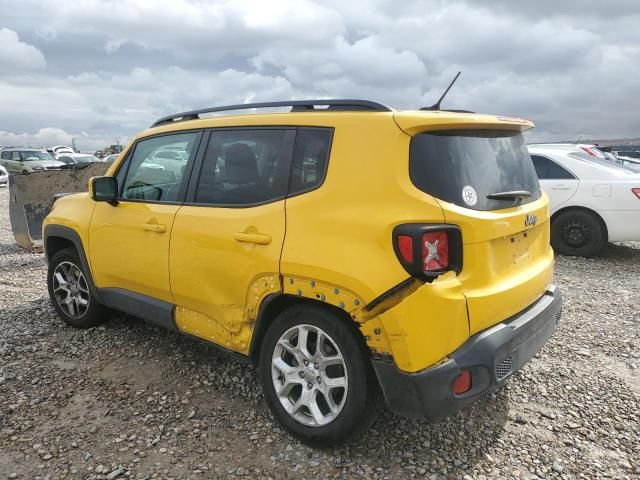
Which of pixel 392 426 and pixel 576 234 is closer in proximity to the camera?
pixel 392 426

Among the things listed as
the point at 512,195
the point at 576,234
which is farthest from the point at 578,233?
the point at 512,195

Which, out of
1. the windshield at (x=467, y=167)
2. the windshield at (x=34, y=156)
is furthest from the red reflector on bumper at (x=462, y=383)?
the windshield at (x=34, y=156)

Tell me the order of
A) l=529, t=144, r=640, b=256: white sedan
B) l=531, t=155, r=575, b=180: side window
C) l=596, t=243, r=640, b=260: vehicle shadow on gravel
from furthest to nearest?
l=596, t=243, r=640, b=260: vehicle shadow on gravel
l=531, t=155, r=575, b=180: side window
l=529, t=144, r=640, b=256: white sedan

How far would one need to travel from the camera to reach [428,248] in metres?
2.25

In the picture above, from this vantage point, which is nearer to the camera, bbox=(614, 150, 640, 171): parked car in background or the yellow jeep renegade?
the yellow jeep renegade

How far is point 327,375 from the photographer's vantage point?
8.71ft

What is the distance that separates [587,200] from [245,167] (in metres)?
5.92

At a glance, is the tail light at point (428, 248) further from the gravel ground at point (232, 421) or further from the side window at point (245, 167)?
the gravel ground at point (232, 421)

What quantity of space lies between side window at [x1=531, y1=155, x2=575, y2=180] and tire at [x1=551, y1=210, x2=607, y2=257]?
21.5 inches

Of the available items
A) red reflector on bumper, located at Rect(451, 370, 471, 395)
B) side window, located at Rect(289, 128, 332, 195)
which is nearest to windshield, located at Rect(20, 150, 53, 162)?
side window, located at Rect(289, 128, 332, 195)

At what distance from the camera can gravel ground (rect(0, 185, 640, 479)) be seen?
2641 mm

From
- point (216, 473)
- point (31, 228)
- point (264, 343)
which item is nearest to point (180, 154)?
point (264, 343)

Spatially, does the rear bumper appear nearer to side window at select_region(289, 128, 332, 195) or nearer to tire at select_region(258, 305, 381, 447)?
tire at select_region(258, 305, 381, 447)

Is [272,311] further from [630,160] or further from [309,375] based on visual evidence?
[630,160]
